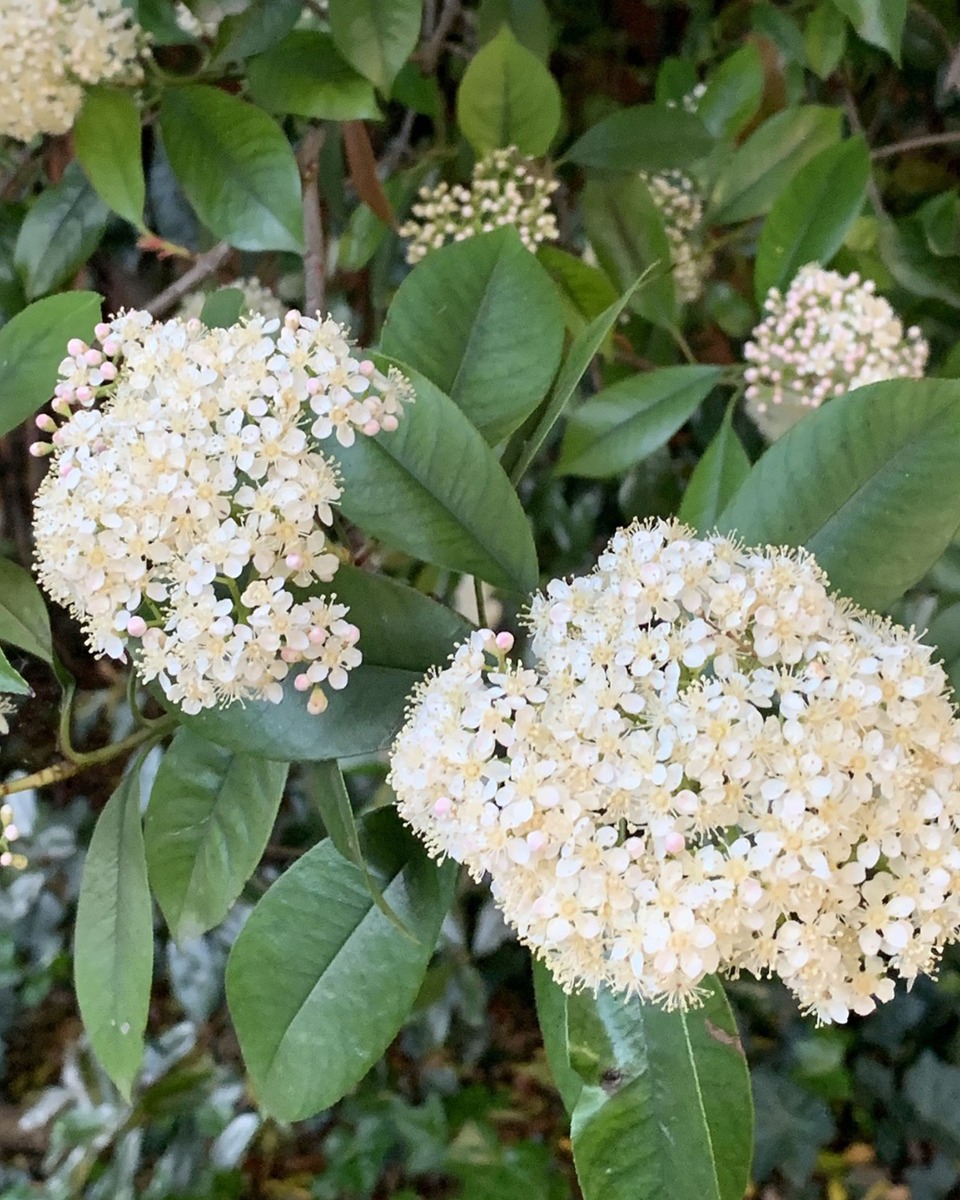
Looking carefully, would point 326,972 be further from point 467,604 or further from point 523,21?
point 523,21

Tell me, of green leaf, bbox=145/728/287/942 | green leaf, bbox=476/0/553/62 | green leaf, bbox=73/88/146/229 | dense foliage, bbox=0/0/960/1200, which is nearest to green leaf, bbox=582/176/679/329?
dense foliage, bbox=0/0/960/1200

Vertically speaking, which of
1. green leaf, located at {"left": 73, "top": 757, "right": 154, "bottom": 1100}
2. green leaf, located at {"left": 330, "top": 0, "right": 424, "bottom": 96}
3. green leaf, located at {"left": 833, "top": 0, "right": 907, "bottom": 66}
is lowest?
green leaf, located at {"left": 73, "top": 757, "right": 154, "bottom": 1100}

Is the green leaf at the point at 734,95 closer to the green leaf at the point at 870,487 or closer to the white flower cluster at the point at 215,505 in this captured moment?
the green leaf at the point at 870,487

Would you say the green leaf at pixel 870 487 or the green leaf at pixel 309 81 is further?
the green leaf at pixel 309 81

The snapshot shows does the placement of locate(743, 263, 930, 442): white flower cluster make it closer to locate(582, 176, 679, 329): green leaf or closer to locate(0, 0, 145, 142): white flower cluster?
locate(582, 176, 679, 329): green leaf

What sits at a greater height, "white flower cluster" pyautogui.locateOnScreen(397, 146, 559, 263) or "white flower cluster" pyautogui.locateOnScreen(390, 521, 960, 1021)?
"white flower cluster" pyautogui.locateOnScreen(397, 146, 559, 263)

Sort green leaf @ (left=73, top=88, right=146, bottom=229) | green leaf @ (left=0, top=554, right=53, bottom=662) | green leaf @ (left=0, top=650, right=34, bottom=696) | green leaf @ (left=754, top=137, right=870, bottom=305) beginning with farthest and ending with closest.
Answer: green leaf @ (left=754, top=137, right=870, bottom=305) < green leaf @ (left=73, top=88, right=146, bottom=229) < green leaf @ (left=0, top=554, right=53, bottom=662) < green leaf @ (left=0, top=650, right=34, bottom=696)

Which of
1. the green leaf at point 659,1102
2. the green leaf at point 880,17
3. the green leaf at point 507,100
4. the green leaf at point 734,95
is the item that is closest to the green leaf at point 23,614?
the green leaf at point 659,1102

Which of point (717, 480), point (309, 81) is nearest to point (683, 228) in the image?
point (717, 480)
